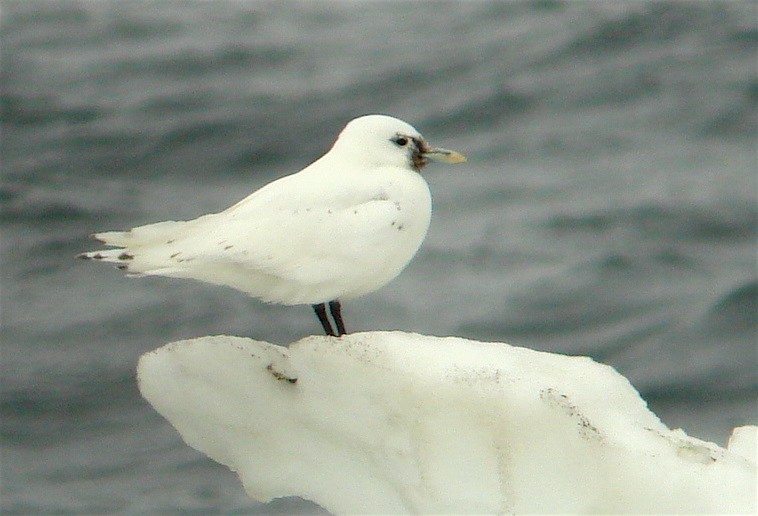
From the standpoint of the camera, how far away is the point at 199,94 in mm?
18062

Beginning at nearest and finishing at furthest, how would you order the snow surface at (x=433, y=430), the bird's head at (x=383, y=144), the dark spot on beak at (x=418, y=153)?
1. the snow surface at (x=433, y=430)
2. the bird's head at (x=383, y=144)
3. the dark spot on beak at (x=418, y=153)

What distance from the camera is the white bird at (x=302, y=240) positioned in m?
5.61

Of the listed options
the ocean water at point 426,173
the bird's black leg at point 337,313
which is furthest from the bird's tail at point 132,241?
the ocean water at point 426,173

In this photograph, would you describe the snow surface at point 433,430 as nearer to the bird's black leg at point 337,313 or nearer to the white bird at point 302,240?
the white bird at point 302,240

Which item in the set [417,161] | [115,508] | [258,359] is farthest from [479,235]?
[258,359]

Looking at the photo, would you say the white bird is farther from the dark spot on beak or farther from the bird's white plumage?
the dark spot on beak

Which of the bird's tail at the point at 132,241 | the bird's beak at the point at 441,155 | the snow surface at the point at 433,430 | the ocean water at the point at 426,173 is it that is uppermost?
the bird's beak at the point at 441,155

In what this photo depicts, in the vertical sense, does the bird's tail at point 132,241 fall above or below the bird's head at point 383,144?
below

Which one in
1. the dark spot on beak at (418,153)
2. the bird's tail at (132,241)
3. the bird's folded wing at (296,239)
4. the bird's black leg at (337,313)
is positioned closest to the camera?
the bird's tail at (132,241)

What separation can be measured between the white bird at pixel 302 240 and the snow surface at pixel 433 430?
29 cm

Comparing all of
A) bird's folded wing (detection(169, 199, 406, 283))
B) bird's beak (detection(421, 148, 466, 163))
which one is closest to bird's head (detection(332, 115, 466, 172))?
bird's beak (detection(421, 148, 466, 163))

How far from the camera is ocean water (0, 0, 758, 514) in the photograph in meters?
13.6

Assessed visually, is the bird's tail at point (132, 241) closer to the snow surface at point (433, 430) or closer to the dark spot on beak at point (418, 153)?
the snow surface at point (433, 430)

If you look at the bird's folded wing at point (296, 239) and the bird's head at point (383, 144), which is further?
the bird's head at point (383, 144)
